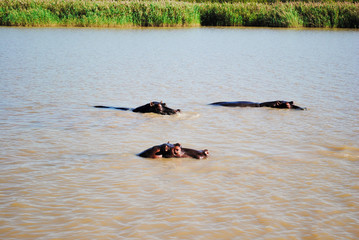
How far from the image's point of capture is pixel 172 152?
231 inches

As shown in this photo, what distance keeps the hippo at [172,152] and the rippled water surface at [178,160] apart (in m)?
0.11

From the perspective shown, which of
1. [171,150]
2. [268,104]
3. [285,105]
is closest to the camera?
[171,150]

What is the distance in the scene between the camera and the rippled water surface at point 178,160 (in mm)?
4148

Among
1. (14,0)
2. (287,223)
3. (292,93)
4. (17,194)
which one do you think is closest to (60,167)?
(17,194)

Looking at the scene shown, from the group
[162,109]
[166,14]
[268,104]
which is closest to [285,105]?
[268,104]

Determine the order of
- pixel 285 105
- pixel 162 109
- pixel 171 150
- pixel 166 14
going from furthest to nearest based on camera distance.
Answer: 1. pixel 166 14
2. pixel 285 105
3. pixel 162 109
4. pixel 171 150

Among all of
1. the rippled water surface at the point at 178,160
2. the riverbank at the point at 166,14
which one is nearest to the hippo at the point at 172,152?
the rippled water surface at the point at 178,160

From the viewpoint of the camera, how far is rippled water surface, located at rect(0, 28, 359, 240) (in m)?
4.15

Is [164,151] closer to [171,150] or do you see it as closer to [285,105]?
[171,150]

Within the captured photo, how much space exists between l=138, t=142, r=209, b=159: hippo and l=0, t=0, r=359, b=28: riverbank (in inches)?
1041

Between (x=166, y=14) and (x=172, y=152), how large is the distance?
2781 cm

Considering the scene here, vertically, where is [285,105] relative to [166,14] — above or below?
below

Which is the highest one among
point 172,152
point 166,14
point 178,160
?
point 166,14

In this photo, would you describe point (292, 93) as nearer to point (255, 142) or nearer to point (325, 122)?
point (325, 122)
